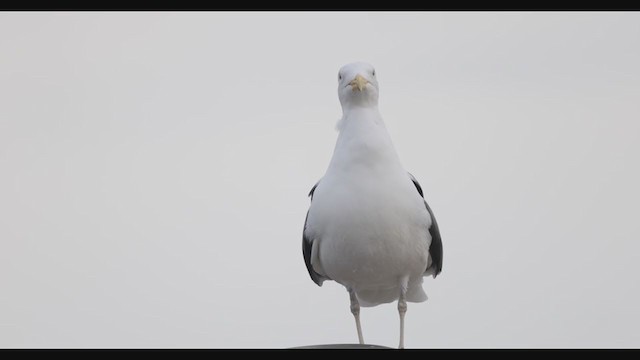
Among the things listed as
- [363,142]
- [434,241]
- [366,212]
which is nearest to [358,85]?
[363,142]

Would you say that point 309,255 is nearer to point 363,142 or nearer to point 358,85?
point 363,142

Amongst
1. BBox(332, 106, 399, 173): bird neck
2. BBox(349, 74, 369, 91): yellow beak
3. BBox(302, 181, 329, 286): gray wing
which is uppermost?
BBox(349, 74, 369, 91): yellow beak

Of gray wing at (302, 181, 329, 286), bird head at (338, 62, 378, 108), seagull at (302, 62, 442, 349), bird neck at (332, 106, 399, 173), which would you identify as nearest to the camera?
seagull at (302, 62, 442, 349)

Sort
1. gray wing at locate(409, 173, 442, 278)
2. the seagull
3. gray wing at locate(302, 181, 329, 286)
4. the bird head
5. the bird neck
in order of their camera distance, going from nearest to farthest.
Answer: the seagull, the bird neck, the bird head, gray wing at locate(409, 173, 442, 278), gray wing at locate(302, 181, 329, 286)

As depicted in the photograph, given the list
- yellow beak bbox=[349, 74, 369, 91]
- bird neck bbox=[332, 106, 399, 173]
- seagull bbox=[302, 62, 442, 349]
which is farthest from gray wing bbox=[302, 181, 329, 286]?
yellow beak bbox=[349, 74, 369, 91]

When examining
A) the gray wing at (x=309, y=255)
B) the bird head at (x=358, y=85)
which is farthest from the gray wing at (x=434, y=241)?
the gray wing at (x=309, y=255)

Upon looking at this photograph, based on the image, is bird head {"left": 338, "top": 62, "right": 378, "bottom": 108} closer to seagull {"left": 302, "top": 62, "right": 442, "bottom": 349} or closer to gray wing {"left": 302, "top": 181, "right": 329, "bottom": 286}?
seagull {"left": 302, "top": 62, "right": 442, "bottom": 349}

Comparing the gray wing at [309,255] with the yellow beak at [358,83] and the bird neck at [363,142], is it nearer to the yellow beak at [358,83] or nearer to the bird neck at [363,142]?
the bird neck at [363,142]

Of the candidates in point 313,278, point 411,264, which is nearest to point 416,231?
point 411,264
